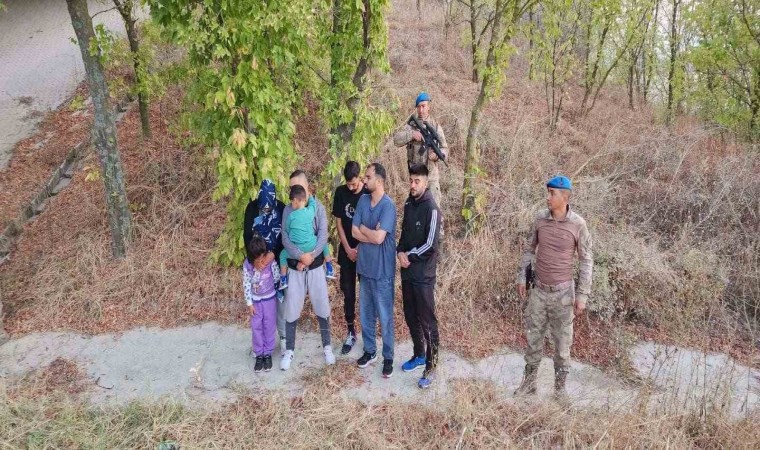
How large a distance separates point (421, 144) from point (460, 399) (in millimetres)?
2810

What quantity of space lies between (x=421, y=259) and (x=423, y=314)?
0.51m

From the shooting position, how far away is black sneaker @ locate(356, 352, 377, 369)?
4.38 metres

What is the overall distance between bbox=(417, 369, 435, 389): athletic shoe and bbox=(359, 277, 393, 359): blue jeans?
13.2 inches

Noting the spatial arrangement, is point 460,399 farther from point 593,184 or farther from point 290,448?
point 593,184

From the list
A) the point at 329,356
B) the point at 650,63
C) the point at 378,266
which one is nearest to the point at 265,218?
the point at 378,266

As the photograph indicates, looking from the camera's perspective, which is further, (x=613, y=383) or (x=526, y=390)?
(x=613, y=383)

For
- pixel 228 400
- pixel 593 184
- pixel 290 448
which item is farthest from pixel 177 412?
pixel 593 184

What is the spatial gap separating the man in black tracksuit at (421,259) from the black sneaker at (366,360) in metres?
0.51

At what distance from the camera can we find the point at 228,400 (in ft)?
13.2

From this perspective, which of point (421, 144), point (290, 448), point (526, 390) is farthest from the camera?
point (421, 144)

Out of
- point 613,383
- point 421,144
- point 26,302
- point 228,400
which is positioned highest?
point 421,144

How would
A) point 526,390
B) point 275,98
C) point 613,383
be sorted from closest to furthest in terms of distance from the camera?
point 526,390 < point 613,383 < point 275,98

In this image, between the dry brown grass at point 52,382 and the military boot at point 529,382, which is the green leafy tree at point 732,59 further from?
the dry brown grass at point 52,382

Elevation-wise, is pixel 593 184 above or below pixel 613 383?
above
